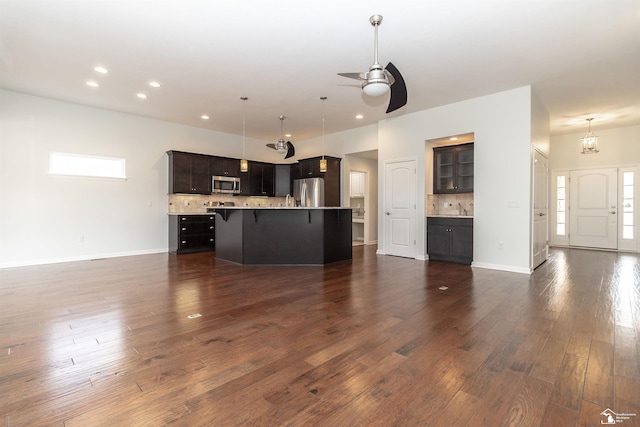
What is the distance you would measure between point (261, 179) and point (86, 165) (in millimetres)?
4009

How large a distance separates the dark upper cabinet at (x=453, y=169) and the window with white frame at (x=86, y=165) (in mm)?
6737

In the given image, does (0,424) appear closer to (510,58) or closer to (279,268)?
(279,268)

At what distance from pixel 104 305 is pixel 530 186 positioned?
6.23 meters

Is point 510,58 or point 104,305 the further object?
point 510,58

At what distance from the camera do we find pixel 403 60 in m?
4.20

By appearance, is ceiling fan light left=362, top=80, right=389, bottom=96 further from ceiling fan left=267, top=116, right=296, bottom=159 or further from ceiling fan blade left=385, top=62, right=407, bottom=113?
ceiling fan left=267, top=116, right=296, bottom=159

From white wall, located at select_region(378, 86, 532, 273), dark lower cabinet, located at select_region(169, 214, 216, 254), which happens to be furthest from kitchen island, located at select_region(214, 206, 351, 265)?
white wall, located at select_region(378, 86, 532, 273)

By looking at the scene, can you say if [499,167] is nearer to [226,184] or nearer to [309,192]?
[309,192]

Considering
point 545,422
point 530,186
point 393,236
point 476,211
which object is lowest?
point 545,422

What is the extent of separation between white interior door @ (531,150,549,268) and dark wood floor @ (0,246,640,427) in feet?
4.32

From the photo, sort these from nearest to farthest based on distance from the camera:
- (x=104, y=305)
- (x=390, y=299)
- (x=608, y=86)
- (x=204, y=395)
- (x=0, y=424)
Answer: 1. (x=0, y=424)
2. (x=204, y=395)
3. (x=104, y=305)
4. (x=390, y=299)
5. (x=608, y=86)

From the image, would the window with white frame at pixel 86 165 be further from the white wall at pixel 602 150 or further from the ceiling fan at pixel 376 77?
the white wall at pixel 602 150

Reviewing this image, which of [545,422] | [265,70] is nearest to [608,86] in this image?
[265,70]

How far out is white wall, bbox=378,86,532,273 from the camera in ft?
16.9
